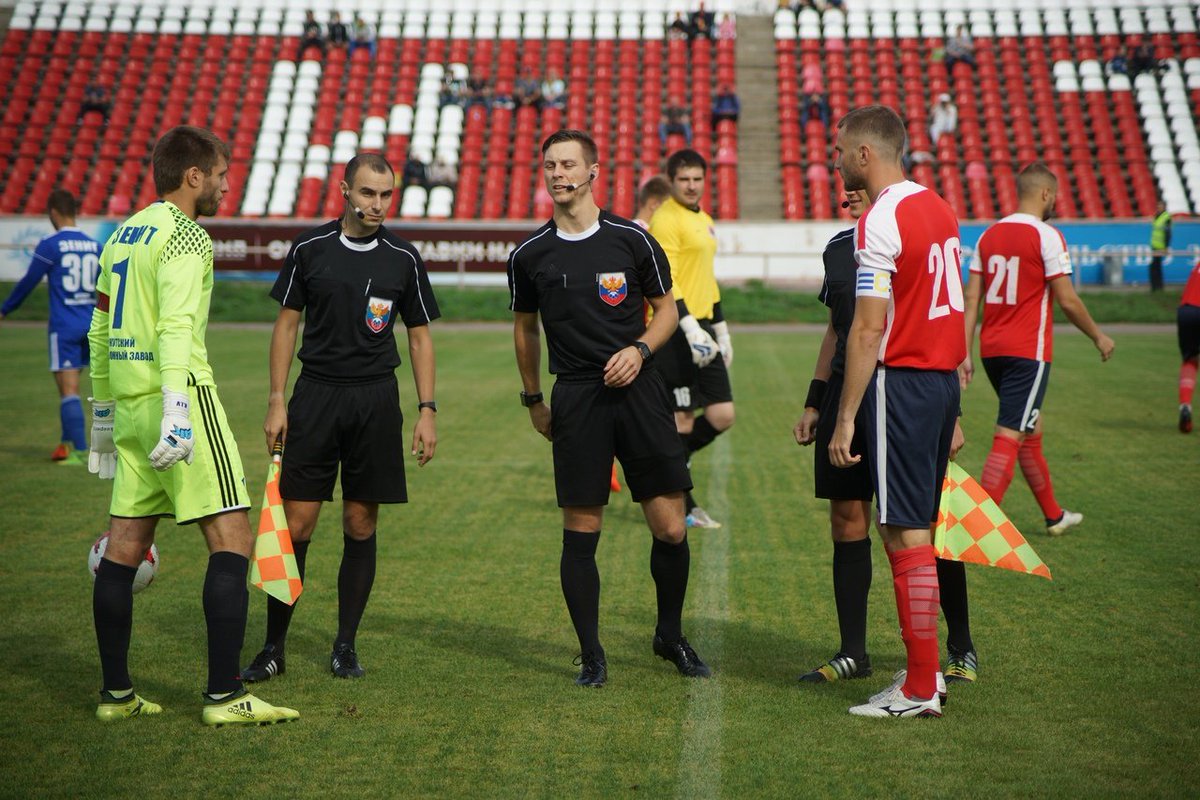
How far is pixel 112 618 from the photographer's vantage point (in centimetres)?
451

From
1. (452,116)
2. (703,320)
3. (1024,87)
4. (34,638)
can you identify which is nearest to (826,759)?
(34,638)

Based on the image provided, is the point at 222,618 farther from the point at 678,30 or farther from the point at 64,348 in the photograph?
the point at 678,30

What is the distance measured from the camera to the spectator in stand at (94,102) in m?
36.5

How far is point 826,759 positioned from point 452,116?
33.8 meters

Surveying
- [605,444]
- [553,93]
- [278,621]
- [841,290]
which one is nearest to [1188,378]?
[841,290]

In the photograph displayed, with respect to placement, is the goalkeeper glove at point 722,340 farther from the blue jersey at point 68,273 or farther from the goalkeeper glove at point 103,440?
the blue jersey at point 68,273

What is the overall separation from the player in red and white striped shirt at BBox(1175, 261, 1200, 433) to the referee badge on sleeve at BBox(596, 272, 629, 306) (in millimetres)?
8858

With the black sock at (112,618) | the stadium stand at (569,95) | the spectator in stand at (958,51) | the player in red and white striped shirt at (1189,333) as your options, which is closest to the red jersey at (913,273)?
the black sock at (112,618)

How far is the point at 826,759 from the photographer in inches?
163

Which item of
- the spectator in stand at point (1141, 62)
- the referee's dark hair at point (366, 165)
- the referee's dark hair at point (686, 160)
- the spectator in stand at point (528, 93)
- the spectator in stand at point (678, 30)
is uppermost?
the spectator in stand at point (678, 30)

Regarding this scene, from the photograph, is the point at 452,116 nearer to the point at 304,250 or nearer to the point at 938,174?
the point at 938,174

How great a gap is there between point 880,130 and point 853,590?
6.12 feet

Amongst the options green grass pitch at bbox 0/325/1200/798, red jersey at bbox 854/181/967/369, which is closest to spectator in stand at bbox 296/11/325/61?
green grass pitch at bbox 0/325/1200/798

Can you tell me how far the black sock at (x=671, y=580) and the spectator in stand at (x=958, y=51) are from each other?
3558 cm
